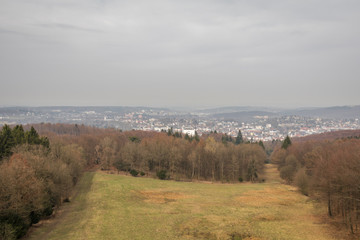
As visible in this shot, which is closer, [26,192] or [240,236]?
[26,192]

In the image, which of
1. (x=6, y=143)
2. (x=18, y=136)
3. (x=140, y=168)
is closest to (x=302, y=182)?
(x=140, y=168)

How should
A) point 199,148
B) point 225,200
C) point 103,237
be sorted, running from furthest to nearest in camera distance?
1. point 199,148
2. point 225,200
3. point 103,237

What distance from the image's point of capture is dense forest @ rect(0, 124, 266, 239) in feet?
68.2

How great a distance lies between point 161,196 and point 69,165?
17710 mm

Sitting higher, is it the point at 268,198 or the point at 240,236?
the point at 240,236

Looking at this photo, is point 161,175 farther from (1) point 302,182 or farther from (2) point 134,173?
(1) point 302,182

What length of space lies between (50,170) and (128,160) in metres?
33.4

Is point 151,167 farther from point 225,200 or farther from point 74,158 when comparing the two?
point 225,200

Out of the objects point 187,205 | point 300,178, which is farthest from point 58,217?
point 300,178

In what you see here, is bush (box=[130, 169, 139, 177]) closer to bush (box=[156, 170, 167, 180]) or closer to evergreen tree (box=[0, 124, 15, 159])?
bush (box=[156, 170, 167, 180])

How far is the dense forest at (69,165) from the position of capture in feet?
68.2

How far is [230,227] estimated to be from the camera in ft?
80.9

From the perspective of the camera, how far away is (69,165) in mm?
40438

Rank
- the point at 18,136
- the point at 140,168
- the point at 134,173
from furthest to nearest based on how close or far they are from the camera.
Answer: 1. the point at 140,168
2. the point at 134,173
3. the point at 18,136
